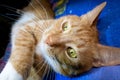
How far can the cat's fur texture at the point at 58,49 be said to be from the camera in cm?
112

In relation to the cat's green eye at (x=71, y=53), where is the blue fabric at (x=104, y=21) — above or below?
above

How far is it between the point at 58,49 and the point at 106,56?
0.23 metres

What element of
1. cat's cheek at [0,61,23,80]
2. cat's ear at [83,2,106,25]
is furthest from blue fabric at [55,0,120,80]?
cat's cheek at [0,61,23,80]

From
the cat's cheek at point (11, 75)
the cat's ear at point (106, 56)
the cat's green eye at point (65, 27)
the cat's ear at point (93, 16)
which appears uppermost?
the cat's ear at point (93, 16)

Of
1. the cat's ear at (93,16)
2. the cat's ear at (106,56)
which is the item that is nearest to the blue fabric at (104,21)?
the cat's ear at (106,56)

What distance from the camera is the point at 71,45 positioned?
1145 millimetres

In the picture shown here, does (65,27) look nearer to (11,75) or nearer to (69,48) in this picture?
(69,48)

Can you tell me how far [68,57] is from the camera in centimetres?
113

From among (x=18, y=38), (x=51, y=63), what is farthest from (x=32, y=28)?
(x=51, y=63)

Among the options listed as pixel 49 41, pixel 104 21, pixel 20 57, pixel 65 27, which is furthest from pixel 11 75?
pixel 104 21

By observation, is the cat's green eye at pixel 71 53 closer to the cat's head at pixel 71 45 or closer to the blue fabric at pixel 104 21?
the cat's head at pixel 71 45

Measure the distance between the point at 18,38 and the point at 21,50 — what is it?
11 centimetres

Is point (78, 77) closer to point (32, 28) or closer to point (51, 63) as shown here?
point (51, 63)

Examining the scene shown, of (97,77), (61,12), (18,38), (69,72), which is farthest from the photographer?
(61,12)
